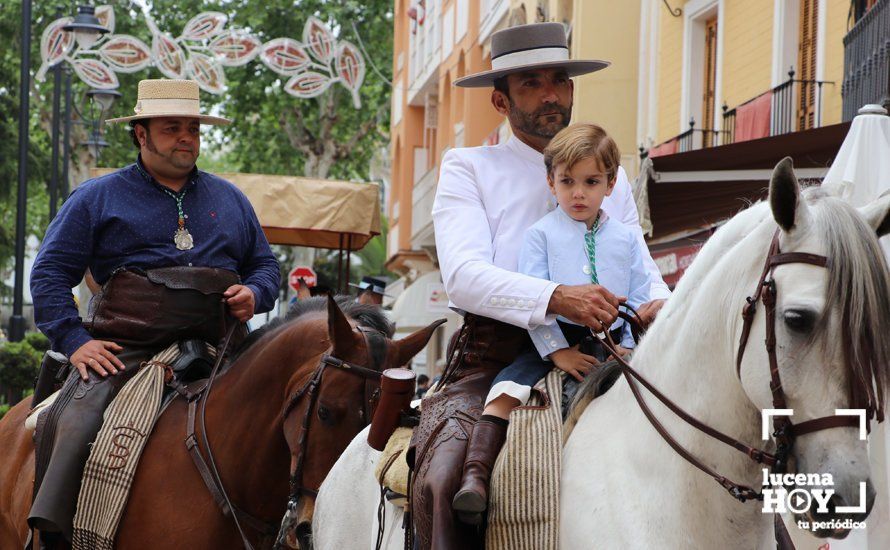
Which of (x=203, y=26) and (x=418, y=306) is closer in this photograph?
(x=203, y=26)

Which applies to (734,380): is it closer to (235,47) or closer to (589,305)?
(589,305)

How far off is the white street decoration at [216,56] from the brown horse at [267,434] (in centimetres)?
1216

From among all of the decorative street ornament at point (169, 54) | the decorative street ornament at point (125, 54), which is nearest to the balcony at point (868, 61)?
the decorative street ornament at point (169, 54)

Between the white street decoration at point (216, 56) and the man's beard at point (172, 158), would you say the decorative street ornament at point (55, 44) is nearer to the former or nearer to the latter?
the white street decoration at point (216, 56)

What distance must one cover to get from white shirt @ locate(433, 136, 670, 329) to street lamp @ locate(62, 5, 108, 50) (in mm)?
14423

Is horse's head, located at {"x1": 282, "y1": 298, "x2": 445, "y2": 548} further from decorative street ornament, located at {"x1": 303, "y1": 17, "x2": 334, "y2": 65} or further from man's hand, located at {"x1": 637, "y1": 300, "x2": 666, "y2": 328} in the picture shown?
decorative street ornament, located at {"x1": 303, "y1": 17, "x2": 334, "y2": 65}

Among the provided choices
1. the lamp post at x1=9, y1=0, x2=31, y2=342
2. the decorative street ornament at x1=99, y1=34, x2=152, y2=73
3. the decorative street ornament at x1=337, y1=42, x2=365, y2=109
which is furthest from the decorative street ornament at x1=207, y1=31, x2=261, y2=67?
the lamp post at x1=9, y1=0, x2=31, y2=342

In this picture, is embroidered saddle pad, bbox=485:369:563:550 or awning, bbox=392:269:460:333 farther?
awning, bbox=392:269:460:333

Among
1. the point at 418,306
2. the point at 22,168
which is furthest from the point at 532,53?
the point at 418,306

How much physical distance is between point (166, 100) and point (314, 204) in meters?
5.42

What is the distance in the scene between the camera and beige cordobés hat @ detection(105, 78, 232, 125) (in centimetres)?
687

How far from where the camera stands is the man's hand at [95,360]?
260 inches

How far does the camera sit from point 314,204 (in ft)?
40.5

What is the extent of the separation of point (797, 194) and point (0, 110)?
25.7m
